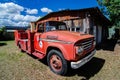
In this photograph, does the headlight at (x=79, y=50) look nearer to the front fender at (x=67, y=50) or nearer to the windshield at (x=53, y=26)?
the front fender at (x=67, y=50)

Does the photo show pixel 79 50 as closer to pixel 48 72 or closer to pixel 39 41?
pixel 48 72

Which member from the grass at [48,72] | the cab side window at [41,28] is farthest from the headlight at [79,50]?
the cab side window at [41,28]

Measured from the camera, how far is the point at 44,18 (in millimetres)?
14641

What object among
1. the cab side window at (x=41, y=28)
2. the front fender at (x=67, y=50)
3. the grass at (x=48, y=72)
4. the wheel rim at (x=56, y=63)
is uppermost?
the cab side window at (x=41, y=28)

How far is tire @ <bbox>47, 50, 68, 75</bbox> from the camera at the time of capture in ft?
16.5

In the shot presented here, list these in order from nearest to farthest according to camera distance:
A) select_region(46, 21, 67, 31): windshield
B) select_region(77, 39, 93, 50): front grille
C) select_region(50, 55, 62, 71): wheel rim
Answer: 1. select_region(77, 39, 93, 50): front grille
2. select_region(50, 55, 62, 71): wheel rim
3. select_region(46, 21, 67, 31): windshield

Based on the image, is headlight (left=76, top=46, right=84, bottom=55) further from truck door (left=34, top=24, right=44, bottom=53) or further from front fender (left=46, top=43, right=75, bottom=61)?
truck door (left=34, top=24, right=44, bottom=53)

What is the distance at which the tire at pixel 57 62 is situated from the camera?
197 inches

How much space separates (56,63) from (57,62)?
0.08 m

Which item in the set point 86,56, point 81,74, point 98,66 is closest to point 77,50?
point 86,56

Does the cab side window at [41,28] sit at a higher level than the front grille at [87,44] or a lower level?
higher

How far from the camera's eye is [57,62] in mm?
5246

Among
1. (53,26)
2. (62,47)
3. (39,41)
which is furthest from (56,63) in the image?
(53,26)

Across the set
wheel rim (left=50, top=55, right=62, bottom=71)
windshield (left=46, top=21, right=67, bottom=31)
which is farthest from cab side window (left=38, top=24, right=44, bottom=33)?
wheel rim (left=50, top=55, right=62, bottom=71)
